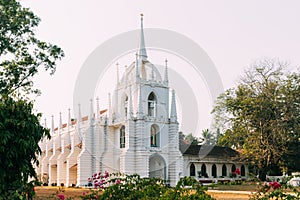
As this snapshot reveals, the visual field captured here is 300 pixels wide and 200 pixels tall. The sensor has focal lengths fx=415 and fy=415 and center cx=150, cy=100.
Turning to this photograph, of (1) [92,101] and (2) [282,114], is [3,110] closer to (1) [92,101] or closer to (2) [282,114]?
(1) [92,101]

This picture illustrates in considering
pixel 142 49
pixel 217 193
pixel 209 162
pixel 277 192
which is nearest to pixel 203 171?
pixel 209 162

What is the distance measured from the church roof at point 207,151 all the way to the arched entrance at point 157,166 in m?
4.67

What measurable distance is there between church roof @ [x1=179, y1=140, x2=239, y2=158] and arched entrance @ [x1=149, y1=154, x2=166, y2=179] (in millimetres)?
4665

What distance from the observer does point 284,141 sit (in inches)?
1347

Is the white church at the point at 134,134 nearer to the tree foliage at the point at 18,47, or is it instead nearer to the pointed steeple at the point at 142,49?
the pointed steeple at the point at 142,49

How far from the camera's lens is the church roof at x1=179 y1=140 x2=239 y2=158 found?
40.6 metres

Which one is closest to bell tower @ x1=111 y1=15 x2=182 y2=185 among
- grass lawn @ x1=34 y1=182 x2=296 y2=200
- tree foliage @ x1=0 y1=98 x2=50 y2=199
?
grass lawn @ x1=34 y1=182 x2=296 y2=200

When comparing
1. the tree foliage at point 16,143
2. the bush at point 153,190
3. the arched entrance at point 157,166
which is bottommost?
the arched entrance at point 157,166

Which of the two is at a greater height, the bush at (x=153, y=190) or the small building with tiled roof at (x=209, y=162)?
the bush at (x=153, y=190)

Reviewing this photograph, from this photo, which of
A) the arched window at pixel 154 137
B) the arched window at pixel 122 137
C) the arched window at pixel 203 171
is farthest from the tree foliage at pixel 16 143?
the arched window at pixel 203 171

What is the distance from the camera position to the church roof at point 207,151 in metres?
40.6

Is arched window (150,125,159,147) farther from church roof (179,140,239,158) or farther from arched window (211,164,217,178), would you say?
arched window (211,164,217,178)

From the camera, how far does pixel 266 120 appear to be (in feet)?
116

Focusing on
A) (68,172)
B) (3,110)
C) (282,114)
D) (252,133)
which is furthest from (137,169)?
(3,110)
